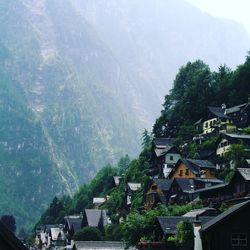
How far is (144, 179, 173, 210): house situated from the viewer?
79250mm

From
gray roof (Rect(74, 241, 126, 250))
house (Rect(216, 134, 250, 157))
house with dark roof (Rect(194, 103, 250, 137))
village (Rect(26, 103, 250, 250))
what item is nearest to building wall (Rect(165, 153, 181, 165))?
village (Rect(26, 103, 250, 250))

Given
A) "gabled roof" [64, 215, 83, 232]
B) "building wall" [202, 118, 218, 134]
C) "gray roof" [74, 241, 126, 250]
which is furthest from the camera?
"gabled roof" [64, 215, 83, 232]

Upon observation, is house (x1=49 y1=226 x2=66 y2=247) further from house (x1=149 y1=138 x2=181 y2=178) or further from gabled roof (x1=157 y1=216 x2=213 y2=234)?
gabled roof (x1=157 y1=216 x2=213 y2=234)

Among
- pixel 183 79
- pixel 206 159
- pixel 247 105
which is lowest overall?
pixel 206 159

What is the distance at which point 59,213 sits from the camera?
156125 mm

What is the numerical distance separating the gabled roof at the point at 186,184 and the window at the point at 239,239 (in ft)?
127

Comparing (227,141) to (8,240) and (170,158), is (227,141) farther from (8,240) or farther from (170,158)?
(8,240)

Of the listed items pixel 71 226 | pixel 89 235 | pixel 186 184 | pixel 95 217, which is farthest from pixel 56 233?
pixel 186 184

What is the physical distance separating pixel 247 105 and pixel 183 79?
3455 centimetres

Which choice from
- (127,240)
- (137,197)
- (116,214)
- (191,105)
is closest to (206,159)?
(137,197)

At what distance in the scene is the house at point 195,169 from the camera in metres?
81.8

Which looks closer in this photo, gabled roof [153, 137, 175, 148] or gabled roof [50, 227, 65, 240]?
gabled roof [153, 137, 175, 148]

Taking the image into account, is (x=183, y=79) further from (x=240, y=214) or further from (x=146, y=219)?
(x=240, y=214)

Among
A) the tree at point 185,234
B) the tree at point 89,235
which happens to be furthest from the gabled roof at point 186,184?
the tree at point 185,234
